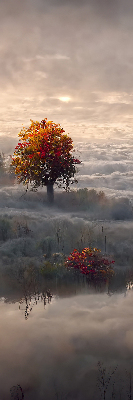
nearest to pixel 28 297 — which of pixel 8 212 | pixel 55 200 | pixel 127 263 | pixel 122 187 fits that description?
pixel 127 263

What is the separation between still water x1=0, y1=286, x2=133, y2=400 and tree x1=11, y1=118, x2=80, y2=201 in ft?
40.4

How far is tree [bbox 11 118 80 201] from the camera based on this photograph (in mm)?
21375

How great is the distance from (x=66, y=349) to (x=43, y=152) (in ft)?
49.4

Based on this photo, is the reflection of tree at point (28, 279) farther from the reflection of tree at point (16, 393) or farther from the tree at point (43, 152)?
the tree at point (43, 152)

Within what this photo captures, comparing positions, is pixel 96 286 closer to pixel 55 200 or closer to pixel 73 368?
pixel 73 368

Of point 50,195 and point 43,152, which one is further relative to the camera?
point 50,195

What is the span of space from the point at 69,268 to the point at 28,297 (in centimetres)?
340

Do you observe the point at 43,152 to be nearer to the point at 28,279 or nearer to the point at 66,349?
the point at 28,279

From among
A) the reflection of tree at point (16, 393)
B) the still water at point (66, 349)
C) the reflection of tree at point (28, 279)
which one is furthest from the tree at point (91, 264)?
the reflection of tree at point (16, 393)

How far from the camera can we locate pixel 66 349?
26.8ft

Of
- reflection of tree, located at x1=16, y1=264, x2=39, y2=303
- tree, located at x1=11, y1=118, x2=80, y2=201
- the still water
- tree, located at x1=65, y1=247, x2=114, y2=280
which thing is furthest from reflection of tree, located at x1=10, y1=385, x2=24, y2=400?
tree, located at x1=11, y1=118, x2=80, y2=201

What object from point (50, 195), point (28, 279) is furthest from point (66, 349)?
point (50, 195)

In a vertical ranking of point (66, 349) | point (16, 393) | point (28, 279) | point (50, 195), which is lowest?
point (16, 393)

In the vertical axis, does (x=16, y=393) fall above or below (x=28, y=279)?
below
